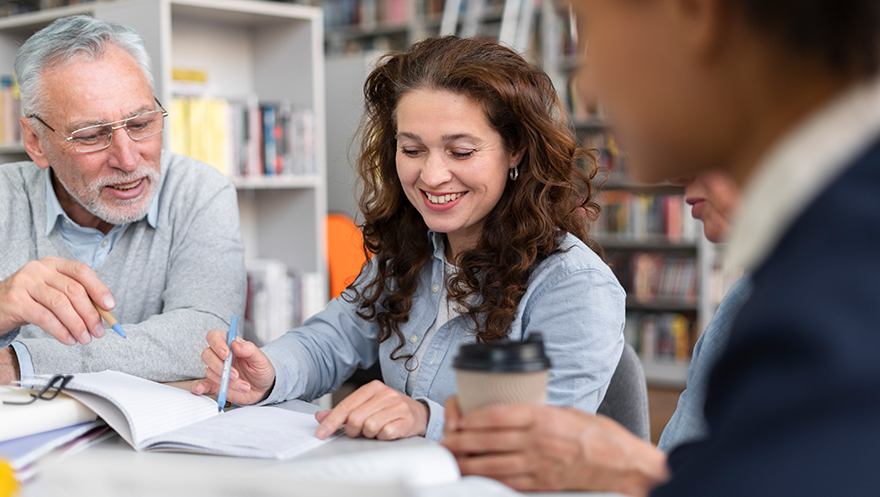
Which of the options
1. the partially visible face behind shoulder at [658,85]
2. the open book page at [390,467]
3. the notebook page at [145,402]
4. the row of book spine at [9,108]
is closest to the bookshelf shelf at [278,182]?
the row of book spine at [9,108]

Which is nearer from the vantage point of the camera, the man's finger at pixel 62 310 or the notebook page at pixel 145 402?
the notebook page at pixel 145 402

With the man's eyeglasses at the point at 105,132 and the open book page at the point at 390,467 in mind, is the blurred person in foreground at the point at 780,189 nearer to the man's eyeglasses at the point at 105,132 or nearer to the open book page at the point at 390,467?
the open book page at the point at 390,467

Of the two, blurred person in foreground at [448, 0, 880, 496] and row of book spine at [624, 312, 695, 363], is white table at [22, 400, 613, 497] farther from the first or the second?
row of book spine at [624, 312, 695, 363]

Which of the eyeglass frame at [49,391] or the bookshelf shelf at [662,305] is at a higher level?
the eyeglass frame at [49,391]

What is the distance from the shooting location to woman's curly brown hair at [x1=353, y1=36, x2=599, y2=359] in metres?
1.37

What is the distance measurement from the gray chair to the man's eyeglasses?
3.66 feet

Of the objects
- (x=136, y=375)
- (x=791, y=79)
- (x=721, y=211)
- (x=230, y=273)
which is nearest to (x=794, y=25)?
(x=791, y=79)

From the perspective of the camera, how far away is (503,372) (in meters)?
0.65

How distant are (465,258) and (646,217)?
12.0 feet

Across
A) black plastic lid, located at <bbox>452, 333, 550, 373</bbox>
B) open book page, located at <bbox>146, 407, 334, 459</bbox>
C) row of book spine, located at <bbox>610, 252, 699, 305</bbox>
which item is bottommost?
row of book spine, located at <bbox>610, 252, 699, 305</bbox>

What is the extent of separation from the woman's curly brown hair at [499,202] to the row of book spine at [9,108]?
2.21m

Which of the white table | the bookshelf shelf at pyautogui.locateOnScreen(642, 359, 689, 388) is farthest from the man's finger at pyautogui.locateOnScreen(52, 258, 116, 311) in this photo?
the bookshelf shelf at pyautogui.locateOnScreen(642, 359, 689, 388)

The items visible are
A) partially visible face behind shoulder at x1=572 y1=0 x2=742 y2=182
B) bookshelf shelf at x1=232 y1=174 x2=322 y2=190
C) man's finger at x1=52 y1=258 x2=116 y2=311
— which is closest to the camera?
partially visible face behind shoulder at x1=572 y1=0 x2=742 y2=182

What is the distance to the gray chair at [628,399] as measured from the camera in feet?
4.36
